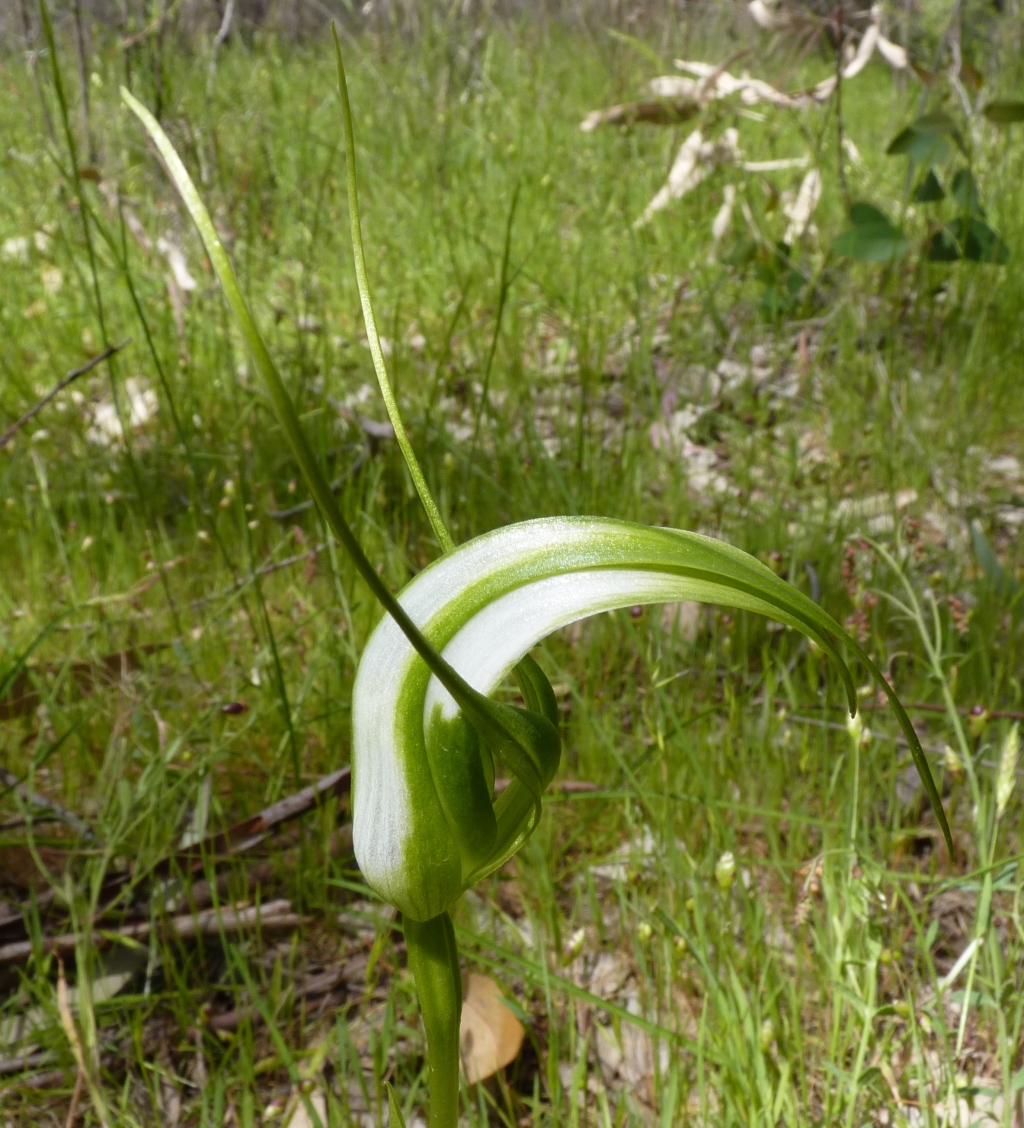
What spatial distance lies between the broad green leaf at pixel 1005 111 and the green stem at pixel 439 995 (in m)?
2.23

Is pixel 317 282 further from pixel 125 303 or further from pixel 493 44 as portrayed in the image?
A: pixel 493 44

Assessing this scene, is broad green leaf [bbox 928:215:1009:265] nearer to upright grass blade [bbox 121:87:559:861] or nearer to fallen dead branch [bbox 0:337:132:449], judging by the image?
fallen dead branch [bbox 0:337:132:449]

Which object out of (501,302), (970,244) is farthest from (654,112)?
(501,302)

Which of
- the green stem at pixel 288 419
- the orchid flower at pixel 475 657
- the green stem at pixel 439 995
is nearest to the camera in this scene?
the green stem at pixel 288 419

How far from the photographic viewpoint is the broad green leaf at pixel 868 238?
2314 mm

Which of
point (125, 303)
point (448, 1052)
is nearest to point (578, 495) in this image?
point (448, 1052)

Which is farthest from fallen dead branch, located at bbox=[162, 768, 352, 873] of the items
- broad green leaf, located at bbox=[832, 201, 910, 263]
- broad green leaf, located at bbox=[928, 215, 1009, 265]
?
broad green leaf, located at bbox=[928, 215, 1009, 265]

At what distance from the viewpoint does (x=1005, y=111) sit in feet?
6.94

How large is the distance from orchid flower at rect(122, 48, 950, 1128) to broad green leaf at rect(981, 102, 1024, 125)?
215 centimetres

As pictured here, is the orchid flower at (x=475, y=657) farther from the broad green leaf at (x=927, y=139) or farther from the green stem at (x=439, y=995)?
the broad green leaf at (x=927, y=139)

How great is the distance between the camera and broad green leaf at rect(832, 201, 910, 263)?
2.31 metres

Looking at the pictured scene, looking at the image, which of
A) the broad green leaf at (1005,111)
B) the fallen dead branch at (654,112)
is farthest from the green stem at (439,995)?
the fallen dead branch at (654,112)

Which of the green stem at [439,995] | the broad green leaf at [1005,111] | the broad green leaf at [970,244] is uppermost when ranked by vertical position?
Result: the broad green leaf at [1005,111]

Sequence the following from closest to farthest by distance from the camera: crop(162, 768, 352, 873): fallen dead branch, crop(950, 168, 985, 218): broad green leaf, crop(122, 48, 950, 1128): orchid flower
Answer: crop(122, 48, 950, 1128): orchid flower → crop(162, 768, 352, 873): fallen dead branch → crop(950, 168, 985, 218): broad green leaf
